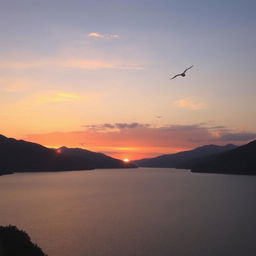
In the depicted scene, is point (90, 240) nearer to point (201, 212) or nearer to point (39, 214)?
point (39, 214)

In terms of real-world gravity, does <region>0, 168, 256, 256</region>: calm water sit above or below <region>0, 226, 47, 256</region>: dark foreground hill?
below

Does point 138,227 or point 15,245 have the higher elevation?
point 15,245

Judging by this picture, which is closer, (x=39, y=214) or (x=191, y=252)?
(x=191, y=252)

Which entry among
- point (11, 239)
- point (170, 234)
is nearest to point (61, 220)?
point (170, 234)

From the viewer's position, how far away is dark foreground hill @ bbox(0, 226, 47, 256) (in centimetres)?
4922

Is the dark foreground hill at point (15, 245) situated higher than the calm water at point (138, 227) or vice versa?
the dark foreground hill at point (15, 245)

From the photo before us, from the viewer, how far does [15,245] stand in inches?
2019

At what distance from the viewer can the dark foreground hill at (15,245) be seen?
49.2 meters

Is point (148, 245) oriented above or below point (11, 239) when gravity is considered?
below

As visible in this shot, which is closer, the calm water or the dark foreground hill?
the dark foreground hill

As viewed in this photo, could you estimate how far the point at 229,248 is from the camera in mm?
72188

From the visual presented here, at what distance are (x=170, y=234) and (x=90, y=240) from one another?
17.4 meters

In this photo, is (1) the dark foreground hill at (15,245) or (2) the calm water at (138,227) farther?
(2) the calm water at (138,227)

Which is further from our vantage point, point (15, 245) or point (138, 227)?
point (138, 227)
